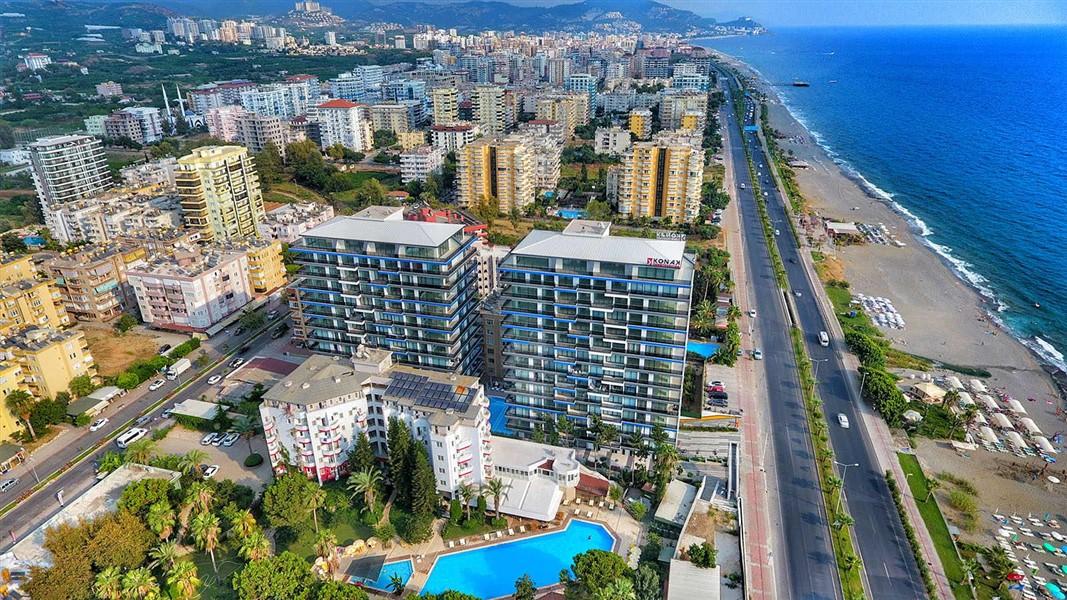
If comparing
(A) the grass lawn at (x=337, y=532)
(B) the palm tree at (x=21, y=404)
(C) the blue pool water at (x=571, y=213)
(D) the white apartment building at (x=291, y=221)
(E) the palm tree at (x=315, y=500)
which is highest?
(D) the white apartment building at (x=291, y=221)

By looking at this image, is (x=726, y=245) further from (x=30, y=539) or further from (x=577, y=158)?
(x=30, y=539)

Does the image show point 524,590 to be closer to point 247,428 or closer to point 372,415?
point 372,415

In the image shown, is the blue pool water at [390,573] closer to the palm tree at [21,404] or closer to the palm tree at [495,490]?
the palm tree at [495,490]

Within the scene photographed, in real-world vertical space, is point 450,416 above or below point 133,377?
above

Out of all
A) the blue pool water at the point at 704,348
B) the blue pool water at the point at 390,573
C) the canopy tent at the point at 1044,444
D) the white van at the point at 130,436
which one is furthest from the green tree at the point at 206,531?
the canopy tent at the point at 1044,444

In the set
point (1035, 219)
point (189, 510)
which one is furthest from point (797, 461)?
point (1035, 219)

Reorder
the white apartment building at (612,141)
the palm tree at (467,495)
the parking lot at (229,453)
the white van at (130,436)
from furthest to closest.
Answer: the white apartment building at (612,141) → the white van at (130,436) → the parking lot at (229,453) → the palm tree at (467,495)

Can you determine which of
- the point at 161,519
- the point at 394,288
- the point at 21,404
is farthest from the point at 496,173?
the point at 161,519
